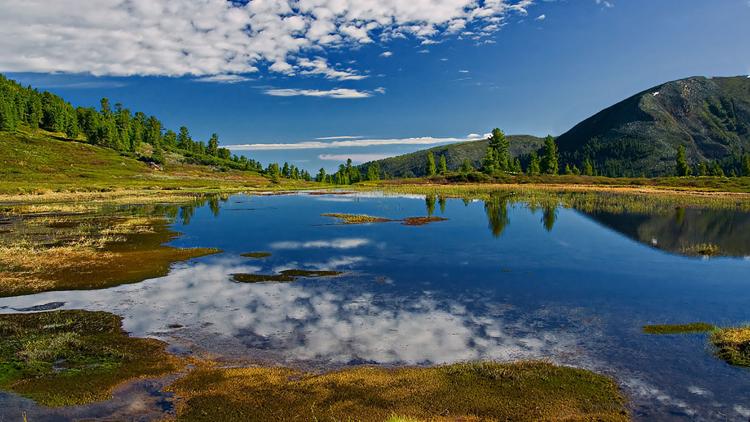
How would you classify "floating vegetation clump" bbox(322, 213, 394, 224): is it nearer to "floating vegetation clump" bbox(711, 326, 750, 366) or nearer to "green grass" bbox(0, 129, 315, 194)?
"floating vegetation clump" bbox(711, 326, 750, 366)

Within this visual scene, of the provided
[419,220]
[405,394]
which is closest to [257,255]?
[405,394]

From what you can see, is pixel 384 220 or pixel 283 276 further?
pixel 384 220

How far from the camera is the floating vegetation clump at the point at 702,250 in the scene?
39406 mm

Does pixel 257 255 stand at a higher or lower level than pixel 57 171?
lower

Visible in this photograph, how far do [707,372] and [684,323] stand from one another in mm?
6214

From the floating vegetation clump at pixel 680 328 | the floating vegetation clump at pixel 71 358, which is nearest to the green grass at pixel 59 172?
the floating vegetation clump at pixel 71 358

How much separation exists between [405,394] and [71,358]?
39.3 ft

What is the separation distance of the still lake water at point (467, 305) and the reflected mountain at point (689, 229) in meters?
0.64

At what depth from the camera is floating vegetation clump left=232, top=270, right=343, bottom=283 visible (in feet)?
95.0

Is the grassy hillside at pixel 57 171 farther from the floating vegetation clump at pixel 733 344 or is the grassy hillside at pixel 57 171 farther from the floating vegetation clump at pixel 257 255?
the floating vegetation clump at pixel 733 344

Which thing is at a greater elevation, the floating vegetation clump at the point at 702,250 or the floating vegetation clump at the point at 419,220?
the floating vegetation clump at the point at 419,220

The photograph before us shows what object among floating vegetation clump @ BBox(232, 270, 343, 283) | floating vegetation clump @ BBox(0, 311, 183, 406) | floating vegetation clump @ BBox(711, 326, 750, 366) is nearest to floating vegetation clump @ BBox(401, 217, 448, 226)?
floating vegetation clump @ BBox(232, 270, 343, 283)

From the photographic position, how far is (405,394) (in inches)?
524

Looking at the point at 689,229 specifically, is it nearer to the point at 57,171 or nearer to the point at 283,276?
the point at 283,276
